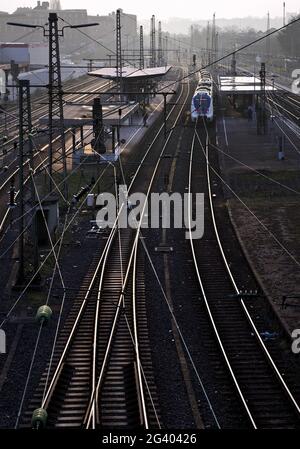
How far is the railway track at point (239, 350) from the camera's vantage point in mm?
8828

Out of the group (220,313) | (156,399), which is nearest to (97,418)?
(156,399)

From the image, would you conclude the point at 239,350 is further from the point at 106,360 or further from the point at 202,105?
the point at 202,105

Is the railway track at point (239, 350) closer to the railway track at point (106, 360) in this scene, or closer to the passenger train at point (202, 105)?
the railway track at point (106, 360)

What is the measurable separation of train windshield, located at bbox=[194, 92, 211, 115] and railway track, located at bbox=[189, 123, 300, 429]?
22.4 m

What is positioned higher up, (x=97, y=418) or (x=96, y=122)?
(x=96, y=122)

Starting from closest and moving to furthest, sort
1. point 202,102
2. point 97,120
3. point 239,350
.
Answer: point 239,350 → point 97,120 → point 202,102

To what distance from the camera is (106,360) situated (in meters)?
10.3

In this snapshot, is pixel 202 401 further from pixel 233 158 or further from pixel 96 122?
pixel 233 158

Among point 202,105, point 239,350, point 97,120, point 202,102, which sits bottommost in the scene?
point 239,350

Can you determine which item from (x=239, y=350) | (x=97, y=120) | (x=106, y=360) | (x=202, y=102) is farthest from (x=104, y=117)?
(x=106, y=360)

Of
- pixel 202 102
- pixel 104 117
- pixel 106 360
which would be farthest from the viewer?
pixel 202 102

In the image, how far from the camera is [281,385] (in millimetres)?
9430

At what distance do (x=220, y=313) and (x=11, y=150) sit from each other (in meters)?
21.9

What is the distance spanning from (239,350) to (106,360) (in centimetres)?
192
